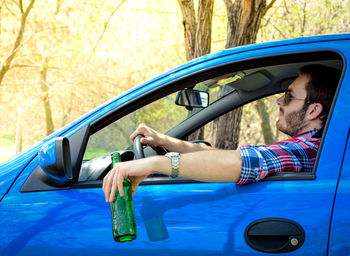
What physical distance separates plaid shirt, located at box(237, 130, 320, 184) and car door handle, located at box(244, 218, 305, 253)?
7.0 inches

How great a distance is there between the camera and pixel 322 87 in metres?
2.22

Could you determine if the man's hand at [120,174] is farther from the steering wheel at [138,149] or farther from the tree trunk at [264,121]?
the tree trunk at [264,121]

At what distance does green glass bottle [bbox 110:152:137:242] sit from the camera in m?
1.72

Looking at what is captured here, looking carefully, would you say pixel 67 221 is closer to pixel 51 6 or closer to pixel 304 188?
pixel 304 188

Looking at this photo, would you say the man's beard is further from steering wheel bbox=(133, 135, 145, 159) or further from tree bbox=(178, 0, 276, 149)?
tree bbox=(178, 0, 276, 149)

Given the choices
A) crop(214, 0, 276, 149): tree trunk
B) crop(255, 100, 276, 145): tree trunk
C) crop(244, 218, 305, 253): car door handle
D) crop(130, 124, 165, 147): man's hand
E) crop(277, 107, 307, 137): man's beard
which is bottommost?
crop(255, 100, 276, 145): tree trunk

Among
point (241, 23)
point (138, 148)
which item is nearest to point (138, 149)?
point (138, 148)

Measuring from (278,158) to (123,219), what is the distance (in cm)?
68

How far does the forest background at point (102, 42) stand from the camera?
1405cm

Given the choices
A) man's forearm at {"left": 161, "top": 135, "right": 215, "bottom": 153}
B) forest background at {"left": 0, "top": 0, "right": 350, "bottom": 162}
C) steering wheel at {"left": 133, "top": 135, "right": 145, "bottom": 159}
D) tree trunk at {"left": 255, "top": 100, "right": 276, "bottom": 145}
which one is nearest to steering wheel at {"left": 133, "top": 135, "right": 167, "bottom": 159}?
steering wheel at {"left": 133, "top": 135, "right": 145, "bottom": 159}

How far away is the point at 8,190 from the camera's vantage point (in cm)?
196

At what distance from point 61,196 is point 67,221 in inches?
4.4

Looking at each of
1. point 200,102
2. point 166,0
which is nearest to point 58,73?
point 166,0

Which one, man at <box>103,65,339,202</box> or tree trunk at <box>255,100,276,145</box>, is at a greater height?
man at <box>103,65,339,202</box>
